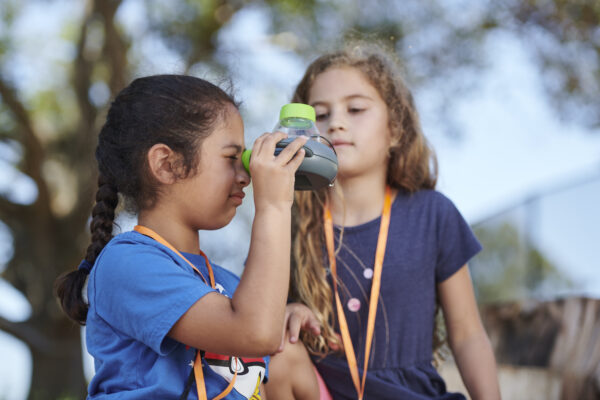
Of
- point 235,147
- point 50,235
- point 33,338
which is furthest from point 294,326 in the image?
point 50,235

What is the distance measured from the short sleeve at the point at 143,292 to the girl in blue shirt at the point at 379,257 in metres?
0.76

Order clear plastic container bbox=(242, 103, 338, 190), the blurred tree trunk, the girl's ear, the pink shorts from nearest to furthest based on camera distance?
clear plastic container bbox=(242, 103, 338, 190) → the girl's ear → the pink shorts → the blurred tree trunk

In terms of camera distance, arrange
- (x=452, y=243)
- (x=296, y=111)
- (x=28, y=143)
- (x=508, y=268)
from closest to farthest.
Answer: (x=296, y=111), (x=452, y=243), (x=508, y=268), (x=28, y=143)

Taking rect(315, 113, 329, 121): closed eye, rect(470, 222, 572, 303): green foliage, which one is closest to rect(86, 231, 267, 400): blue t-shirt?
rect(315, 113, 329, 121): closed eye

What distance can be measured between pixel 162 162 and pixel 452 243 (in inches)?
53.0

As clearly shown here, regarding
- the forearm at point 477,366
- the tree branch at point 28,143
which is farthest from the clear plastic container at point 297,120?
the tree branch at point 28,143

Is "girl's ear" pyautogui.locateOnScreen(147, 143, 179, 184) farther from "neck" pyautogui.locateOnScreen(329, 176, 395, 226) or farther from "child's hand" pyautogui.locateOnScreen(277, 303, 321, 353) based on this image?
"neck" pyautogui.locateOnScreen(329, 176, 395, 226)

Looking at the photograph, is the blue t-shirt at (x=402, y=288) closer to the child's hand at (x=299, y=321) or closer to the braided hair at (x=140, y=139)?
the child's hand at (x=299, y=321)

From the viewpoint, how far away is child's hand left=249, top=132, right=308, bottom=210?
5.40 ft

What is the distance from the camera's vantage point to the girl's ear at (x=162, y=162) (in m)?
1.84

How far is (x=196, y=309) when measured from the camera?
Answer: 1548mm

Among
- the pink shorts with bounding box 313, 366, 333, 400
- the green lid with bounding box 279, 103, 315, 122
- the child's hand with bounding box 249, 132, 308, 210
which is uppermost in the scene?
the green lid with bounding box 279, 103, 315, 122

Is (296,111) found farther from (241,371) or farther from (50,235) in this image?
(50,235)

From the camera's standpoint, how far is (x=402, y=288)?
257 cm
